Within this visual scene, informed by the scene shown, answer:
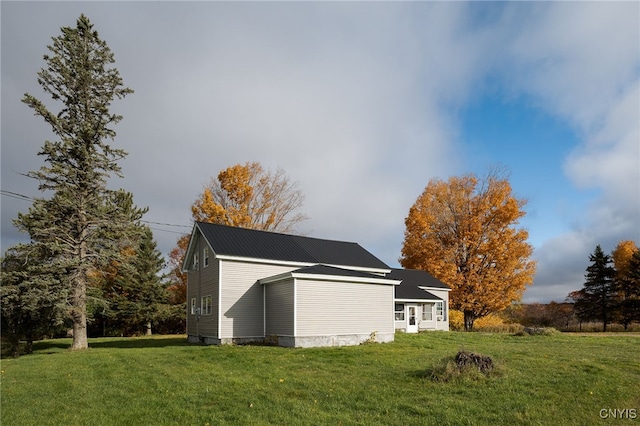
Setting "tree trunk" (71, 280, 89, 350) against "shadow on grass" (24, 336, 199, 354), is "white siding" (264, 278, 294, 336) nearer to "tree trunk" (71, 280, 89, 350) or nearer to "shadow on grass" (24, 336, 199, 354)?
"shadow on grass" (24, 336, 199, 354)

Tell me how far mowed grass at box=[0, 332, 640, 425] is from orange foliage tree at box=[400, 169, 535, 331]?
2348cm

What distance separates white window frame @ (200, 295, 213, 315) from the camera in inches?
899

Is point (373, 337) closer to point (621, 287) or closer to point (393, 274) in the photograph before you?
point (393, 274)

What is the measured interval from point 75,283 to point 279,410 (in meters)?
18.3

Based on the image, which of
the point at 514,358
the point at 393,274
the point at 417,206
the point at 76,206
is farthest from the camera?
the point at 417,206

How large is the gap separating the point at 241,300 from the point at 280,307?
2433 millimetres

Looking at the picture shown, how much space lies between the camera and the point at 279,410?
8.04m

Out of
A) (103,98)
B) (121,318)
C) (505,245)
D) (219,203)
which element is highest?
(103,98)

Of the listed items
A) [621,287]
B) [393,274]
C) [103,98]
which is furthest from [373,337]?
[621,287]

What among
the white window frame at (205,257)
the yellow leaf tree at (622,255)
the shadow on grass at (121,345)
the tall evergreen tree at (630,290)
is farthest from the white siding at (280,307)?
the yellow leaf tree at (622,255)

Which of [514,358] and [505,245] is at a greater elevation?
[505,245]

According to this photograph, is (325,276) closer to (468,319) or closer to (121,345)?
(121,345)

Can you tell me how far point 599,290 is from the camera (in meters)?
44.4

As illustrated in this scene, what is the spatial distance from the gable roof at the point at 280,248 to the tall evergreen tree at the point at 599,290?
29814 millimetres
